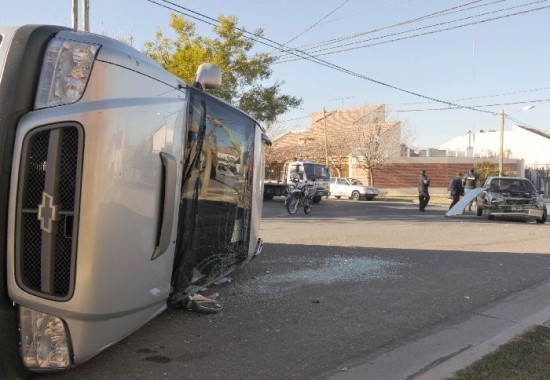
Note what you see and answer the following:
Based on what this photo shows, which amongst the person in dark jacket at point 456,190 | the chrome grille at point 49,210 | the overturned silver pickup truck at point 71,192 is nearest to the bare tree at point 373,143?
the person in dark jacket at point 456,190

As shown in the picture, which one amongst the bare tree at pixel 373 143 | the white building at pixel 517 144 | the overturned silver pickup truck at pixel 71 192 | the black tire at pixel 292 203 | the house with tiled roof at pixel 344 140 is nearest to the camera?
the overturned silver pickup truck at pixel 71 192

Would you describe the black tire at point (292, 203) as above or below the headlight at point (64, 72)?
below

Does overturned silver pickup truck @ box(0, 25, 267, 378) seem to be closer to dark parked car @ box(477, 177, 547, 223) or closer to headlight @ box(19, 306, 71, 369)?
headlight @ box(19, 306, 71, 369)

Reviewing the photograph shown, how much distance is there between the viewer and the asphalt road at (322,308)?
3.80 meters

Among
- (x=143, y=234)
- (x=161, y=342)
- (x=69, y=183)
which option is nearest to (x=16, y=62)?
(x=69, y=183)

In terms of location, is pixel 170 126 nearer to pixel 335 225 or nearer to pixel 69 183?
pixel 69 183

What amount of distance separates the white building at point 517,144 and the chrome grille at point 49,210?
5686 cm

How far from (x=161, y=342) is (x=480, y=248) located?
309 inches

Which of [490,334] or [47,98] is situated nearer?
[47,98]

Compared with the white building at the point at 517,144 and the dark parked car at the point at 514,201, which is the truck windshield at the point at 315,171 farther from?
the white building at the point at 517,144

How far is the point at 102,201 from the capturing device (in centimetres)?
274

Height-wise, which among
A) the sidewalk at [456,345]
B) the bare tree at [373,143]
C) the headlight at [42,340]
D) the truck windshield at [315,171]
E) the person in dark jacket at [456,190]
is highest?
the bare tree at [373,143]

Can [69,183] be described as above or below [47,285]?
above

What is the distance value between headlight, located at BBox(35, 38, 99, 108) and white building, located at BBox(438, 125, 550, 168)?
186ft
